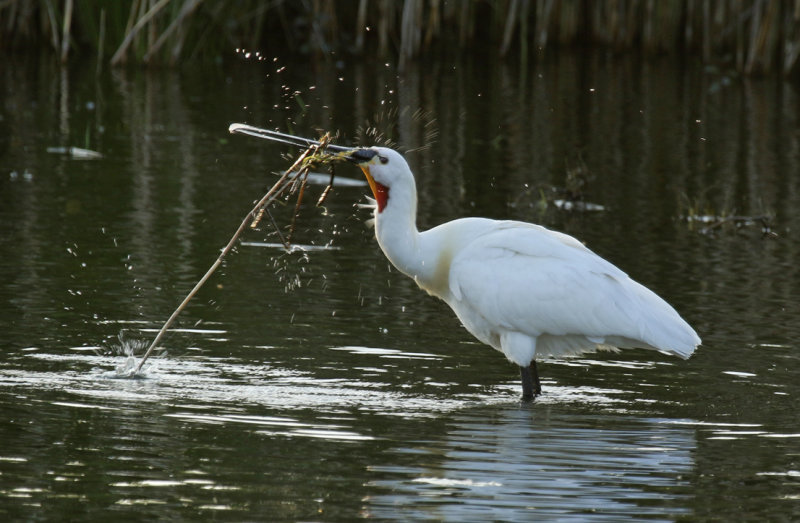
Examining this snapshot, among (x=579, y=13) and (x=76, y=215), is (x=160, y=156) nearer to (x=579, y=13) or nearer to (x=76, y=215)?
(x=76, y=215)

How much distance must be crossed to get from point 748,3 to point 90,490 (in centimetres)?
2007

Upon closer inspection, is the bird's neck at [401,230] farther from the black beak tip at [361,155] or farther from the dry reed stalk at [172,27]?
the dry reed stalk at [172,27]

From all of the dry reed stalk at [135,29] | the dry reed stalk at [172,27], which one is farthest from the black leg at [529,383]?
the dry reed stalk at [172,27]

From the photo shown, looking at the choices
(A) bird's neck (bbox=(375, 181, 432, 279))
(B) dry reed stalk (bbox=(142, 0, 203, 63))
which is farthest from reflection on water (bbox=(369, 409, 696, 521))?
(B) dry reed stalk (bbox=(142, 0, 203, 63))

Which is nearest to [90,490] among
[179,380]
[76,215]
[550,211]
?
[179,380]

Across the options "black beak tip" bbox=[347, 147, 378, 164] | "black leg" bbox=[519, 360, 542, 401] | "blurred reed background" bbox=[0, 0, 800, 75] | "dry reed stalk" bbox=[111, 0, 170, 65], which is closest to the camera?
"black leg" bbox=[519, 360, 542, 401]

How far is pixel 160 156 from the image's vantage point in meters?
15.7

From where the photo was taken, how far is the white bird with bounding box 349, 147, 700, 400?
26.3 ft

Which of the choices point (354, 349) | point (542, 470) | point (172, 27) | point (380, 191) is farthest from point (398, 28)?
point (542, 470)

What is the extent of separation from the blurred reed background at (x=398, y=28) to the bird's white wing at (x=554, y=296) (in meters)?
11.8

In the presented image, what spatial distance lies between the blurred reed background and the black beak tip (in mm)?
11523

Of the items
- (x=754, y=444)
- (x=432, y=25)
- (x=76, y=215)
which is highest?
(x=432, y=25)

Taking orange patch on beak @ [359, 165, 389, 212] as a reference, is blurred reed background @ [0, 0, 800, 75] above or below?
above

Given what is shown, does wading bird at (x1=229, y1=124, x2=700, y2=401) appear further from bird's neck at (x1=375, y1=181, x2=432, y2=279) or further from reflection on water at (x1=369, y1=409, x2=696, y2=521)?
reflection on water at (x1=369, y1=409, x2=696, y2=521)
